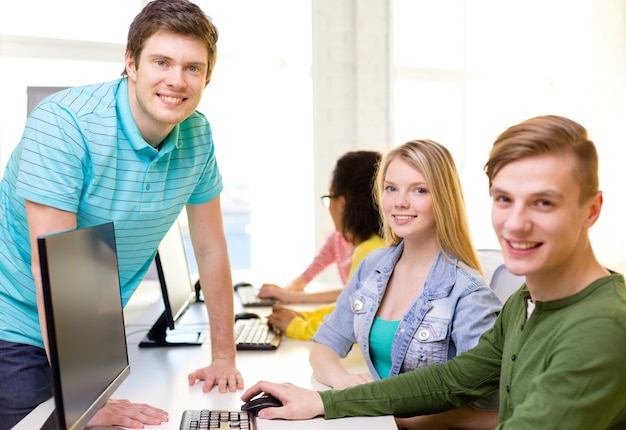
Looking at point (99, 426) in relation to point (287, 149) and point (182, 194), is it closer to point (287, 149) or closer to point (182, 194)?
point (182, 194)

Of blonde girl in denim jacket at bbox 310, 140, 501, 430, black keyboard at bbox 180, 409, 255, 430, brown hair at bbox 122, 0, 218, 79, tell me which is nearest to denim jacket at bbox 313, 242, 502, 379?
blonde girl in denim jacket at bbox 310, 140, 501, 430

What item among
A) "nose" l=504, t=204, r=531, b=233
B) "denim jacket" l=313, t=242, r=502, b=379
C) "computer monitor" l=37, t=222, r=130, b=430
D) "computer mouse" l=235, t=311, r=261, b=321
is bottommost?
"computer mouse" l=235, t=311, r=261, b=321

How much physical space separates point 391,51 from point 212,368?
3082 mm

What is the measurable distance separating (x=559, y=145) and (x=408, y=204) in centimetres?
67

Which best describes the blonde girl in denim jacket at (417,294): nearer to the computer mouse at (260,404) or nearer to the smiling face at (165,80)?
the computer mouse at (260,404)

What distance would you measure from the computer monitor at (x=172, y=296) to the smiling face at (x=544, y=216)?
1092 millimetres

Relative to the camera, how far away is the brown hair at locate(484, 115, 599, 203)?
3.55ft

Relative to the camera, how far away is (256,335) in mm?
2160

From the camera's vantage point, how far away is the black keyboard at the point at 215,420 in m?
1.28

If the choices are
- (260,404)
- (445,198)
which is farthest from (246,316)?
(260,404)

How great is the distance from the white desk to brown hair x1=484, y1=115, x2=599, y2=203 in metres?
0.56

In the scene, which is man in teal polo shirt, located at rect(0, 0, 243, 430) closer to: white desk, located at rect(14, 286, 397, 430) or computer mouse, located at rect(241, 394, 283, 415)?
white desk, located at rect(14, 286, 397, 430)

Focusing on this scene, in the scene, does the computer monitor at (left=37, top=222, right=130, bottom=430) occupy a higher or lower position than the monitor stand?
higher

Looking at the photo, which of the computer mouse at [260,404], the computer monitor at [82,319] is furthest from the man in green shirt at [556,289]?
the computer monitor at [82,319]
